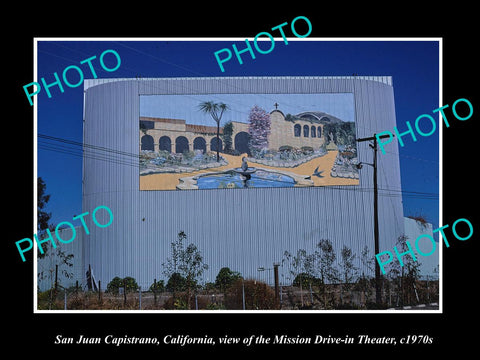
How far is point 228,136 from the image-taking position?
3172cm

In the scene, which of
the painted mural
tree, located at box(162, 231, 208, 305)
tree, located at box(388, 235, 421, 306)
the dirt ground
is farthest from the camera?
the painted mural

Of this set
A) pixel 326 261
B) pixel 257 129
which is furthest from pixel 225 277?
pixel 257 129

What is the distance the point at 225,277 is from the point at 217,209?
13.4ft

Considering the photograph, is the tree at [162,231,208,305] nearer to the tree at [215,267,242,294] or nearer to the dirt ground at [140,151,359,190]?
the tree at [215,267,242,294]

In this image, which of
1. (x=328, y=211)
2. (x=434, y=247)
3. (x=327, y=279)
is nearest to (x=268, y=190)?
(x=328, y=211)

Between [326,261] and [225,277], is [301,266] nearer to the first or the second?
[326,261]

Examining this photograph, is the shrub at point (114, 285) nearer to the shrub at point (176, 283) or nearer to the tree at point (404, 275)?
the shrub at point (176, 283)

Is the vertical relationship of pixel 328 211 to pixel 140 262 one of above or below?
above

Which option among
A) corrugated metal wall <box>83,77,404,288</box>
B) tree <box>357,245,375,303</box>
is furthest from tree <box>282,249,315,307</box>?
tree <box>357,245,375,303</box>

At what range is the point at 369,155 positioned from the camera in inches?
1291

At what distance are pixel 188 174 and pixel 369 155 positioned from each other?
1164 centimetres

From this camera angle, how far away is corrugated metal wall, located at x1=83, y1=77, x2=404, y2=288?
30.7 m

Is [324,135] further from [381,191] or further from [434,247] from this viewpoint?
[434,247]

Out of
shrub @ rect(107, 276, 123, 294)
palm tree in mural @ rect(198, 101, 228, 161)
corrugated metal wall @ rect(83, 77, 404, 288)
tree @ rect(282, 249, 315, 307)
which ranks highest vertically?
palm tree in mural @ rect(198, 101, 228, 161)
